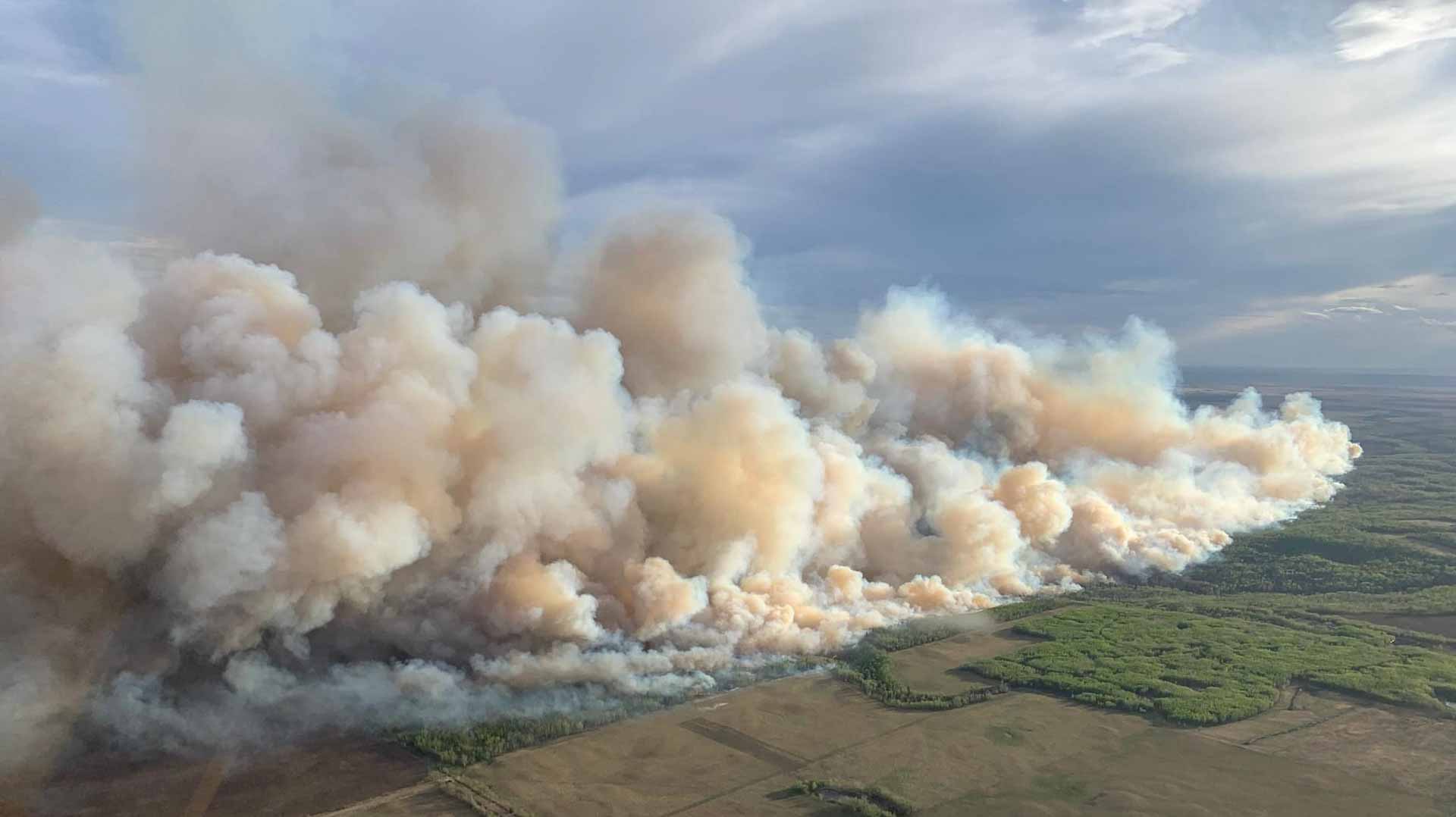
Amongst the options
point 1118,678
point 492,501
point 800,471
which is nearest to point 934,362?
point 800,471

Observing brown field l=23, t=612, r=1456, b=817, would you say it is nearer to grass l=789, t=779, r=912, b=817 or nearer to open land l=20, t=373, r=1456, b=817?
open land l=20, t=373, r=1456, b=817

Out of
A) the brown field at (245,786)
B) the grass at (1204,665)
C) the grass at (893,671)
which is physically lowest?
the grass at (1204,665)

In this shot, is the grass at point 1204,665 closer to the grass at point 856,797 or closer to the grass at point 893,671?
the grass at point 893,671

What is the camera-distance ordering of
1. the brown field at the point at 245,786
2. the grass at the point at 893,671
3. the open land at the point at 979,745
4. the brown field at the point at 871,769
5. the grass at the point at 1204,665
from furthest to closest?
1. the grass at the point at 893,671
2. the grass at the point at 1204,665
3. the open land at the point at 979,745
4. the brown field at the point at 871,769
5. the brown field at the point at 245,786

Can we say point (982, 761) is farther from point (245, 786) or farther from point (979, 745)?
point (245, 786)

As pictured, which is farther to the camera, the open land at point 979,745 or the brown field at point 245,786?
the open land at point 979,745

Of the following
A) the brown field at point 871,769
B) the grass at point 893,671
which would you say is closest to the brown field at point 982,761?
the brown field at point 871,769

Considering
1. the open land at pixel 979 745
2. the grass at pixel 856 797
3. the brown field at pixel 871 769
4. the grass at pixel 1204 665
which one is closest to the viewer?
the grass at pixel 856 797

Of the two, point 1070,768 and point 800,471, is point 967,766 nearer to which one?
point 1070,768

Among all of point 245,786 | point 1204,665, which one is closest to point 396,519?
point 245,786

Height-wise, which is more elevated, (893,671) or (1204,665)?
(893,671)
